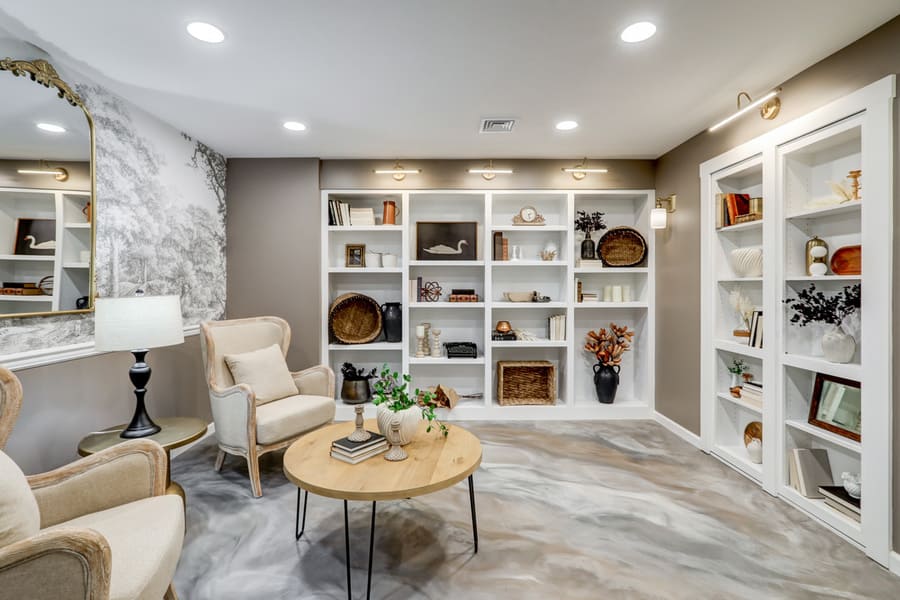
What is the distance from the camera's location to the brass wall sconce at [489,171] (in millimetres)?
3837

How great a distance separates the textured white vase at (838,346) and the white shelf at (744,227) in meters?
0.84

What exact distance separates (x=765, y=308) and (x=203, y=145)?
442 cm

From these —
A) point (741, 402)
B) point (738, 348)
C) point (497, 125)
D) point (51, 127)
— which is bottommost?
point (741, 402)

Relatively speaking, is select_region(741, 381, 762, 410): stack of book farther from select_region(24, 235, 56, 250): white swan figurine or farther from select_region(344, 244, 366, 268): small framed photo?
select_region(24, 235, 56, 250): white swan figurine

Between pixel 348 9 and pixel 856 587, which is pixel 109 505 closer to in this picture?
pixel 348 9

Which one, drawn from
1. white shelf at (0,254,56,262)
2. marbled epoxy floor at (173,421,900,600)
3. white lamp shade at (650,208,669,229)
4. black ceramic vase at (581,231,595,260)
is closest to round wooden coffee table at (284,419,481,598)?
marbled epoxy floor at (173,421,900,600)

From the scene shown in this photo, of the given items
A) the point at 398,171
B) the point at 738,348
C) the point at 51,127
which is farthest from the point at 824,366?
the point at 51,127

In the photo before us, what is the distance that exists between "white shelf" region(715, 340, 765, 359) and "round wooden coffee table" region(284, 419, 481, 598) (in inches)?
79.0

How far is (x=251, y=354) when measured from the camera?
3035 mm

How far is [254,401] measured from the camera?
8.59 feet

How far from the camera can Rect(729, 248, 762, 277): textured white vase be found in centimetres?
282

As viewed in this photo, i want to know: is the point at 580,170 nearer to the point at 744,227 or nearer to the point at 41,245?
the point at 744,227

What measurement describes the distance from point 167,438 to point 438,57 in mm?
2414

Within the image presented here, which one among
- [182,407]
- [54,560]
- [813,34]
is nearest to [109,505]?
[54,560]
